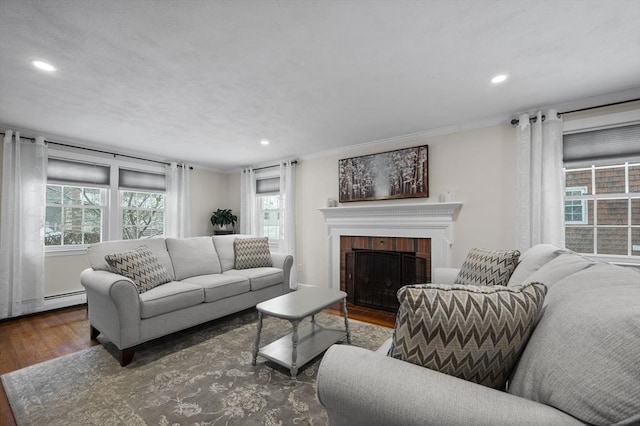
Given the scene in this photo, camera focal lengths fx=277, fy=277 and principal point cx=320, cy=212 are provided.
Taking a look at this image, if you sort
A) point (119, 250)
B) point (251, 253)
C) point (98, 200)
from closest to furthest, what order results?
point (119, 250) < point (251, 253) < point (98, 200)

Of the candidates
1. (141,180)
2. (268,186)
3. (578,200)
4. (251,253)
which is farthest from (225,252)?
(578,200)

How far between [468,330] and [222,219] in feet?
17.5

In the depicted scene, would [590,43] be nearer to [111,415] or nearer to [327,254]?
[327,254]

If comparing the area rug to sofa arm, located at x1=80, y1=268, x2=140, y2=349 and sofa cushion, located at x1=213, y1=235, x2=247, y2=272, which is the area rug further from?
sofa cushion, located at x1=213, y1=235, x2=247, y2=272

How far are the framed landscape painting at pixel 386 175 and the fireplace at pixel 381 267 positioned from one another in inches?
24.2

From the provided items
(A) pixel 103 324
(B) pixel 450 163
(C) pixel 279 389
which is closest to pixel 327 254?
(B) pixel 450 163

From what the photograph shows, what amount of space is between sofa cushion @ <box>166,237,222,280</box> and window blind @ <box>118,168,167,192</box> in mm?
A: 1796

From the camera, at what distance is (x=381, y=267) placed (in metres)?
3.87

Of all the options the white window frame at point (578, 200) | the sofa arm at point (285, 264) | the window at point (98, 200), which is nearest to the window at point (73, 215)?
the window at point (98, 200)

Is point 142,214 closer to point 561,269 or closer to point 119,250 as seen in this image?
point 119,250

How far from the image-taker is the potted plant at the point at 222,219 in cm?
558

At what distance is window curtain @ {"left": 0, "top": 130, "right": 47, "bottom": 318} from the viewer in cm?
332

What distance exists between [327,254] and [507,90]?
3.01 meters

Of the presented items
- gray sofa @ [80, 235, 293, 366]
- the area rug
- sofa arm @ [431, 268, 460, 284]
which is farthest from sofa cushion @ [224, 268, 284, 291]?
sofa arm @ [431, 268, 460, 284]
